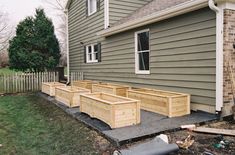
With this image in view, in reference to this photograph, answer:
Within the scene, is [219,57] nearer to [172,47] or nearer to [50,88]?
[172,47]

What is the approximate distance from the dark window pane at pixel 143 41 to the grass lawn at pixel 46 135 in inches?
140

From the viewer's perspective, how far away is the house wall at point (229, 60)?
5.81 meters

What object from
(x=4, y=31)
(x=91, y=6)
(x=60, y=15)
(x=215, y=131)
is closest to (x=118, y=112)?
(x=215, y=131)

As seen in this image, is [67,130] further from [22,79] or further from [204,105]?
[22,79]

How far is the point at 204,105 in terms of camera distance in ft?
20.6

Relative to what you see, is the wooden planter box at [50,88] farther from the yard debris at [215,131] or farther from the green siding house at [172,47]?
the yard debris at [215,131]

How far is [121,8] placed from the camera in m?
11.3

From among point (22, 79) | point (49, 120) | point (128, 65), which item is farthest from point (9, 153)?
point (22, 79)

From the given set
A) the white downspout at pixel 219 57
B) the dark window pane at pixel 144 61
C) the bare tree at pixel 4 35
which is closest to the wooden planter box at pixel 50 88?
the dark window pane at pixel 144 61

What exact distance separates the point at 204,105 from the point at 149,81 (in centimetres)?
241

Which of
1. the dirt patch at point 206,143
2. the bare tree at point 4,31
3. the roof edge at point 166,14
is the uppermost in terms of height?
the bare tree at point 4,31

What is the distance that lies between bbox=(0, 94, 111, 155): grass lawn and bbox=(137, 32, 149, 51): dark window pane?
357cm

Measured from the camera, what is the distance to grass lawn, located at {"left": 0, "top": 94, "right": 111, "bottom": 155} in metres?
4.57

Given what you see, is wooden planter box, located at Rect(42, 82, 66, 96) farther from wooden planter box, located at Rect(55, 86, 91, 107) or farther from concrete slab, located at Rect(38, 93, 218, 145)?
concrete slab, located at Rect(38, 93, 218, 145)
